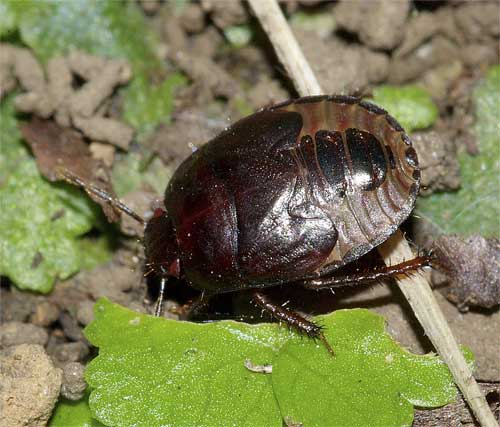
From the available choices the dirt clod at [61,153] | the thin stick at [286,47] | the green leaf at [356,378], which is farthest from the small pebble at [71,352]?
the thin stick at [286,47]

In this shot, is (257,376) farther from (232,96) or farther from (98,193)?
(232,96)

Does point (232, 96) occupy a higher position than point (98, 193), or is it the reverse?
point (232, 96)

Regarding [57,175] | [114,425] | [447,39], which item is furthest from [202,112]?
[114,425]

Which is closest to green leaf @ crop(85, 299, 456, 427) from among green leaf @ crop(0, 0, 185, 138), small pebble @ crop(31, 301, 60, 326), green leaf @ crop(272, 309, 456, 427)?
green leaf @ crop(272, 309, 456, 427)

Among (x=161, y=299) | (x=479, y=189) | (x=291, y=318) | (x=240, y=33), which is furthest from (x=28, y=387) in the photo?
(x=479, y=189)

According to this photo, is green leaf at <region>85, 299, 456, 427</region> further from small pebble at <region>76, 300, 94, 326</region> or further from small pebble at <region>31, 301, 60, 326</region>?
small pebble at <region>31, 301, 60, 326</region>

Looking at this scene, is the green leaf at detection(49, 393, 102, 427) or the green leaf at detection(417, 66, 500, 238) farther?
the green leaf at detection(417, 66, 500, 238)

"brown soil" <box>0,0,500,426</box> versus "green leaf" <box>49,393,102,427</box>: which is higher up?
"brown soil" <box>0,0,500,426</box>
